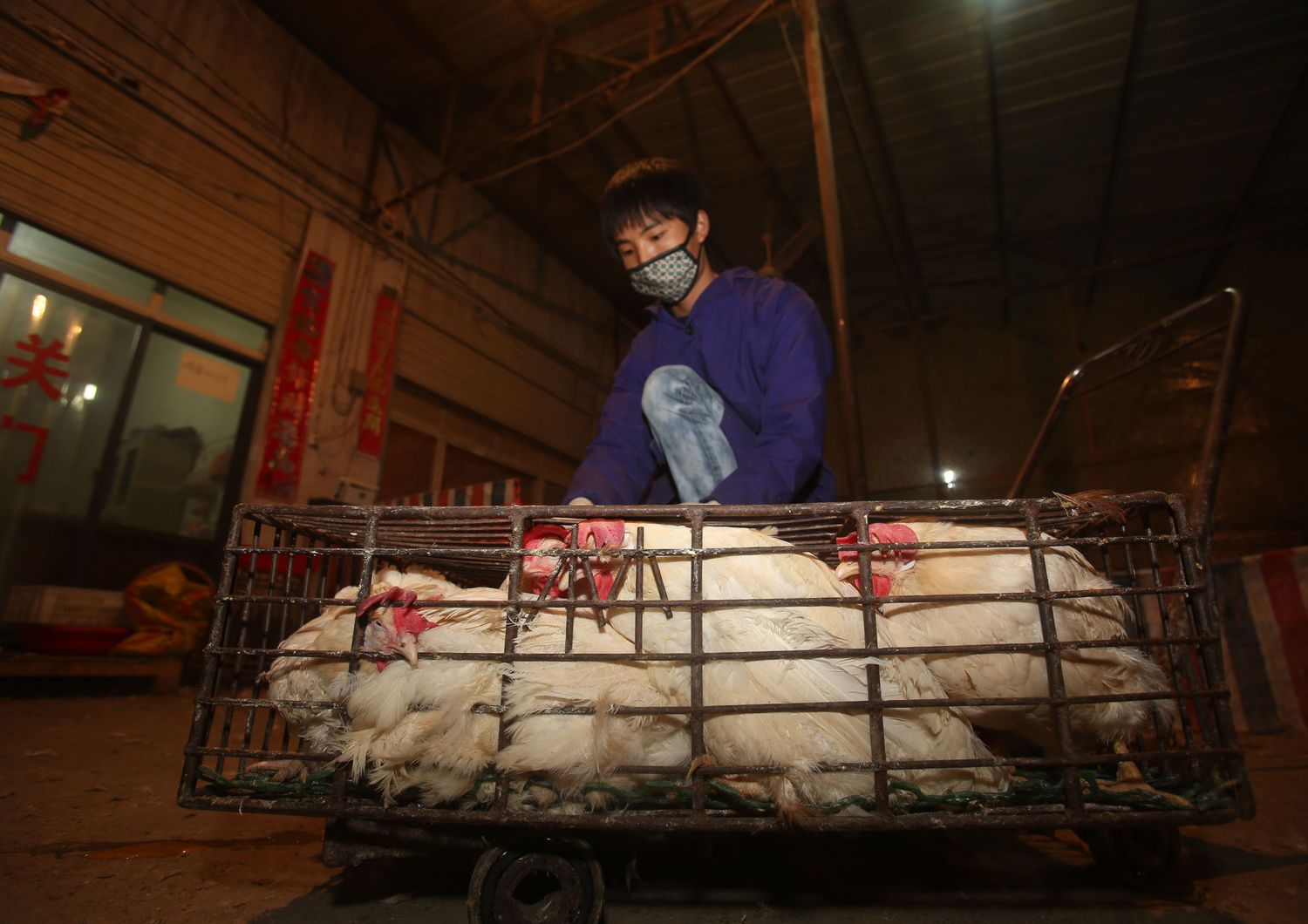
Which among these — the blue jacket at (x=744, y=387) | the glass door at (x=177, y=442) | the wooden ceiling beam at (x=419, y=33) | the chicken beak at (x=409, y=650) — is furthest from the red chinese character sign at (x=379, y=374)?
the chicken beak at (x=409, y=650)

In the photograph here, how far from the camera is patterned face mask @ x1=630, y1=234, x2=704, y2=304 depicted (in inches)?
91.8

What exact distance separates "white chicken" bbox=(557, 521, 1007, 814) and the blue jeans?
0.77 m

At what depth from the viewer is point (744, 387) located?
7.47 feet

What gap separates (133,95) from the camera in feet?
16.1

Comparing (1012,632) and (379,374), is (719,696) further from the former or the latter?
(379,374)

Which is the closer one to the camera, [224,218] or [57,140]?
[57,140]

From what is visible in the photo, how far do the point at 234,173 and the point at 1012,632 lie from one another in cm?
707

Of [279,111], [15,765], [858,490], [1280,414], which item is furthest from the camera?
[1280,414]

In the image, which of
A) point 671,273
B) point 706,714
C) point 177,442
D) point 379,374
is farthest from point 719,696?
point 379,374

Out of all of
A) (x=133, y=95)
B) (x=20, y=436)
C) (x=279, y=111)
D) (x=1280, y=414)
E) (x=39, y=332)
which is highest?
(x=279, y=111)

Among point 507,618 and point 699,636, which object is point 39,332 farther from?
point 699,636

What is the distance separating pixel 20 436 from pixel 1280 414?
13.4m

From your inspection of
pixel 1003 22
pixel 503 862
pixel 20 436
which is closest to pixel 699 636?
pixel 503 862

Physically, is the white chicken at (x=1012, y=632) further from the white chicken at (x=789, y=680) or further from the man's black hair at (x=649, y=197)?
the man's black hair at (x=649, y=197)
